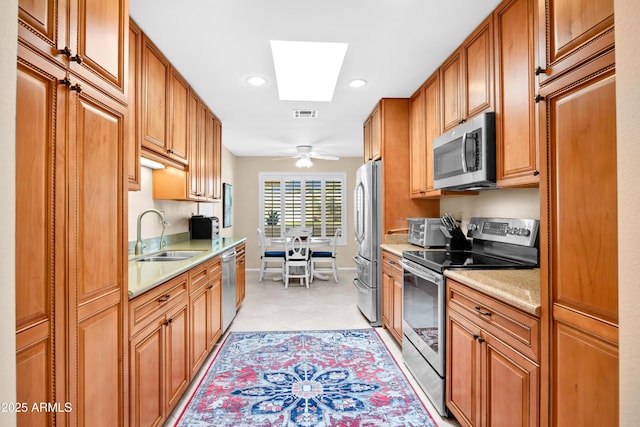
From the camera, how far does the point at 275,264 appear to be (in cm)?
695

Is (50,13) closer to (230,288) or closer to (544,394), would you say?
(544,394)

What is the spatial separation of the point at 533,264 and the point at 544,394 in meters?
0.90

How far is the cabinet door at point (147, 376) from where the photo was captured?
1456 millimetres

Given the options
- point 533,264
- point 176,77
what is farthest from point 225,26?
point 533,264

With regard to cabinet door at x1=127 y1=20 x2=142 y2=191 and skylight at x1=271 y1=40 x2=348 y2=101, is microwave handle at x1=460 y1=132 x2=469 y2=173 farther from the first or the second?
cabinet door at x1=127 y1=20 x2=142 y2=191

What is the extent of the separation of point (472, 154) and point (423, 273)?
0.84 metres

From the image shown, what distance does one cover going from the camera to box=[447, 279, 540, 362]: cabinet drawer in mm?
1226

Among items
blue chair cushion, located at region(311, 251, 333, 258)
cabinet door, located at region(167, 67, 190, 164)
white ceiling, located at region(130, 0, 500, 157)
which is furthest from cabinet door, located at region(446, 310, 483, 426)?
blue chair cushion, located at region(311, 251, 333, 258)

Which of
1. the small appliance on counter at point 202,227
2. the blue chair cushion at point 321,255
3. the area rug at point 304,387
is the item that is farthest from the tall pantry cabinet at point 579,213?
the blue chair cushion at point 321,255

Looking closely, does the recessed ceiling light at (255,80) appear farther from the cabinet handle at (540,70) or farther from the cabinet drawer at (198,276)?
the cabinet handle at (540,70)

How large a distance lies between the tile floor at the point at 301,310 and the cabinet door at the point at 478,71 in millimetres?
1996

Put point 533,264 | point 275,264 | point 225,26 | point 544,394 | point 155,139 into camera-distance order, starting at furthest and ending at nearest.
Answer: point 275,264, point 155,139, point 225,26, point 533,264, point 544,394

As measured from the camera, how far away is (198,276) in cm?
238

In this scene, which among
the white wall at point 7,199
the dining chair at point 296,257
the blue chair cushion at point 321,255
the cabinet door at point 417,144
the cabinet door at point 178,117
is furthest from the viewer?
the blue chair cushion at point 321,255
